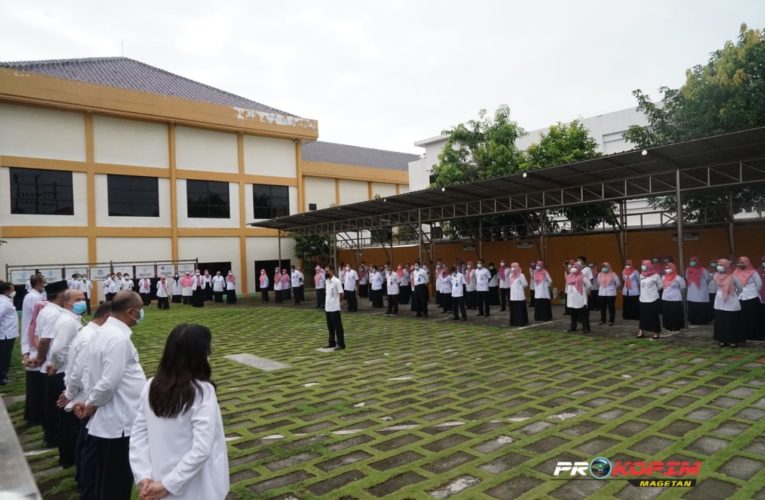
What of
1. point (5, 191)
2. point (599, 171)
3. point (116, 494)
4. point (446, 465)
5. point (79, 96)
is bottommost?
point (446, 465)

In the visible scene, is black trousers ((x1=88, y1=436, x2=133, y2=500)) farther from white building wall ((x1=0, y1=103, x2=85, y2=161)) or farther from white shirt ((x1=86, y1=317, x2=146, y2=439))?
white building wall ((x1=0, y1=103, x2=85, y2=161))

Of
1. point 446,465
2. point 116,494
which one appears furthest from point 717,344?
point 116,494

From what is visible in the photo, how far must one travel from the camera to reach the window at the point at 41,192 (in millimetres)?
19047

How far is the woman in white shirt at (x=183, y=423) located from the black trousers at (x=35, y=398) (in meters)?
4.30

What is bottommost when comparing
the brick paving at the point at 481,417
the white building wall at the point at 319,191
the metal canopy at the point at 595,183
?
the brick paving at the point at 481,417

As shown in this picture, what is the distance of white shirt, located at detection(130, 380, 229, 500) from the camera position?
82.1 inches

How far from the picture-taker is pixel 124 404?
10.1 feet

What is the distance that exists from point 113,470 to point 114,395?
1.56 ft

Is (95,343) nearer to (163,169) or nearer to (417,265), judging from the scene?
(417,265)

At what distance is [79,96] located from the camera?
2006cm

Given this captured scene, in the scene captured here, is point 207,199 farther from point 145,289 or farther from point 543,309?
point 543,309

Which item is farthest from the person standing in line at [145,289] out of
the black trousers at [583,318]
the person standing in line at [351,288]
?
the black trousers at [583,318]

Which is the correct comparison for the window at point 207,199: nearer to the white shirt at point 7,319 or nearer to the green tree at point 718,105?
the white shirt at point 7,319

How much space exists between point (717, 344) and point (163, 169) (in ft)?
72.4
